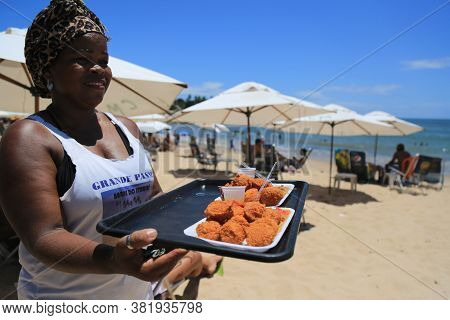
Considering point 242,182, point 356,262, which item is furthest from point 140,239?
point 356,262

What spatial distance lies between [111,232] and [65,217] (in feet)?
0.57

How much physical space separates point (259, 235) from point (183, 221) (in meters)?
0.43

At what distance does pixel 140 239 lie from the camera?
92 centimetres

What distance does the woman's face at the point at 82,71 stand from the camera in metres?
1.29

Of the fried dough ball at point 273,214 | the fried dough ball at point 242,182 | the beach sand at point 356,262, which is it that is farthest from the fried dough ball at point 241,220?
the beach sand at point 356,262

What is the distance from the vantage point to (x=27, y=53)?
1359mm

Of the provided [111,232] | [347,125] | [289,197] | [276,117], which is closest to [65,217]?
[111,232]

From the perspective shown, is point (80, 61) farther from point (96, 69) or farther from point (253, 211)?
point (253, 211)

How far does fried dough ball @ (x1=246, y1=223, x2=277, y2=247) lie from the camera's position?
119 centimetres

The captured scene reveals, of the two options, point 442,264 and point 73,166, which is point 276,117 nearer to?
point 442,264

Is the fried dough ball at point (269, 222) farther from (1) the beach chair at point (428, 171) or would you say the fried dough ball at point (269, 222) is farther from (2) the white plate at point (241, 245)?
(1) the beach chair at point (428, 171)

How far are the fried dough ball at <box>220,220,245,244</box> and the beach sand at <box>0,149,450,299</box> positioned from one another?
242 cm
